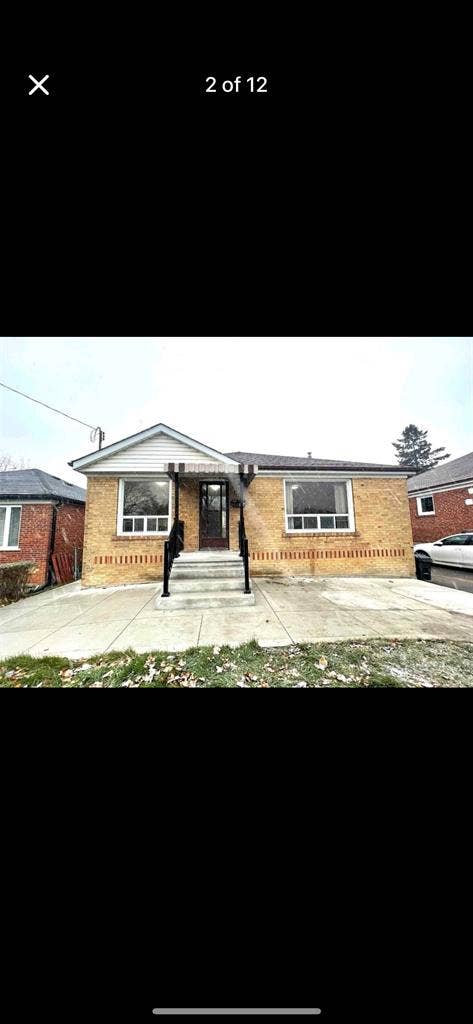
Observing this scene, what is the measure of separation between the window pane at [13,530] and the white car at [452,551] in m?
9.06

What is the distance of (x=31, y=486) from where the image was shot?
25.4 feet

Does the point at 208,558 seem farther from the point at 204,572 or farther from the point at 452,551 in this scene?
the point at 452,551

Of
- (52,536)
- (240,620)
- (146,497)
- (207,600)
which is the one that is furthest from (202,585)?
(52,536)

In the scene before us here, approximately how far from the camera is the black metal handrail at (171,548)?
189 inches

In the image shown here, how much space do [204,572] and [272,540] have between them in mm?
2114

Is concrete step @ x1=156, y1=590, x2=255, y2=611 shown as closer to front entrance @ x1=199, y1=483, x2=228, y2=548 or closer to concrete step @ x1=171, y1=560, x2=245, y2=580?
concrete step @ x1=171, y1=560, x2=245, y2=580

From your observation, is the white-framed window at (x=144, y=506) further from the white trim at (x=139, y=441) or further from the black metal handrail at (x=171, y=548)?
the white trim at (x=139, y=441)

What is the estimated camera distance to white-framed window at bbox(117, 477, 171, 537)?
6723 mm

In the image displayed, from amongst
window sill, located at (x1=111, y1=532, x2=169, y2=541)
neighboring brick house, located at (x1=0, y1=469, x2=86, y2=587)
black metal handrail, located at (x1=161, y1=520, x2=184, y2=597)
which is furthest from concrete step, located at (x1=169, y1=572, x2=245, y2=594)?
neighboring brick house, located at (x1=0, y1=469, x2=86, y2=587)

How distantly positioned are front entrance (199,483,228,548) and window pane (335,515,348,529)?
260 centimetres

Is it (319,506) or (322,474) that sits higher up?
(322,474)
